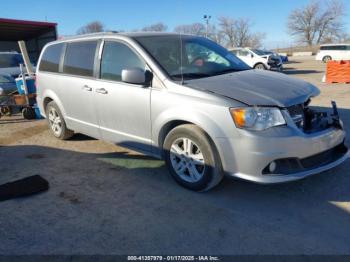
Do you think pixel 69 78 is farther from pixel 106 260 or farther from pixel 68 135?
pixel 106 260

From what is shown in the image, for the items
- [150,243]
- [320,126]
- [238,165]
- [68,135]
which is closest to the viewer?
[150,243]

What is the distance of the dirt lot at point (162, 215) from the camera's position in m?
3.09

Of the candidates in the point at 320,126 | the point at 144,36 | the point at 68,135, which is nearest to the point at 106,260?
the point at 320,126

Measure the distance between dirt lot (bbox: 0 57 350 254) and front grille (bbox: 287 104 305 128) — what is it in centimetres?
84

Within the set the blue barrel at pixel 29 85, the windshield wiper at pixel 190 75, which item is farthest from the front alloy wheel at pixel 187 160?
the blue barrel at pixel 29 85

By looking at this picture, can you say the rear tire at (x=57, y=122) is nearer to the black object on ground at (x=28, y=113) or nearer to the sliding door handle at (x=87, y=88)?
the sliding door handle at (x=87, y=88)

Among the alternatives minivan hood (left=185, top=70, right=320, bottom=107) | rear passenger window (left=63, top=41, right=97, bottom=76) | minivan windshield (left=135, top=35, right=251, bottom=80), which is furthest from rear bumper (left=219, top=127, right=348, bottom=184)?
rear passenger window (left=63, top=41, right=97, bottom=76)

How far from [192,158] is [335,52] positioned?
32.5m

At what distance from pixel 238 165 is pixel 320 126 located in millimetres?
1132

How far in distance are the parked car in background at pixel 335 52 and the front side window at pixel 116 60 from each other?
30947 millimetres

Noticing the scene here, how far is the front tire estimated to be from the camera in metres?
3.78

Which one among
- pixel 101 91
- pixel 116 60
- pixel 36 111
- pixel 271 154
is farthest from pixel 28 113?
pixel 271 154

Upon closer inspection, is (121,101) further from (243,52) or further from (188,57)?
(243,52)

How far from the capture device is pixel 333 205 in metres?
3.66
